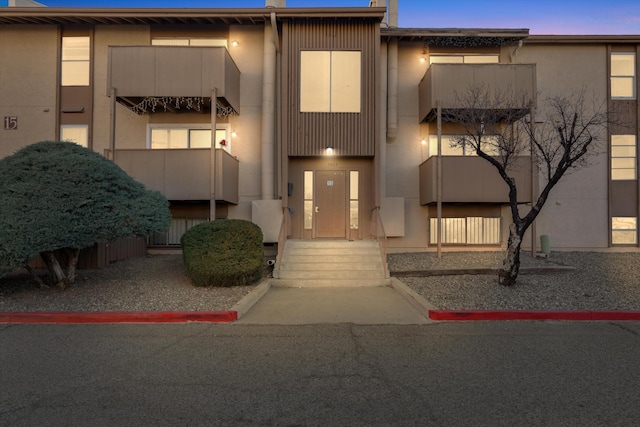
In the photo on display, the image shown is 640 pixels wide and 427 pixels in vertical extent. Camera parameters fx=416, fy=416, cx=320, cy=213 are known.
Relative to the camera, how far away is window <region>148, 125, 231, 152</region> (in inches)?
553

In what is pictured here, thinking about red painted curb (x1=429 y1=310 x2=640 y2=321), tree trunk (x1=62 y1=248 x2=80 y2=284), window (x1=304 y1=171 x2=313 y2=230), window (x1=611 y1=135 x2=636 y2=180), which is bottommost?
red painted curb (x1=429 y1=310 x2=640 y2=321)

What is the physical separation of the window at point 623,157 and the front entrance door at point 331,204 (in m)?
9.49

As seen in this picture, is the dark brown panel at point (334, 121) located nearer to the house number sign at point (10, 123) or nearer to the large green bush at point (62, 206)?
the large green bush at point (62, 206)

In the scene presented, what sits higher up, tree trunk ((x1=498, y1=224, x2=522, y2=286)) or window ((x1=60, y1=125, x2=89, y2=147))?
window ((x1=60, y1=125, x2=89, y2=147))

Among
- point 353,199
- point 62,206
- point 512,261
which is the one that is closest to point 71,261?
point 62,206

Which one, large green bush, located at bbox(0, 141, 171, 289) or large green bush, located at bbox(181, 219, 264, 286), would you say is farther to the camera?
large green bush, located at bbox(181, 219, 264, 286)

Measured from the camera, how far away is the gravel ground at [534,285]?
294 inches

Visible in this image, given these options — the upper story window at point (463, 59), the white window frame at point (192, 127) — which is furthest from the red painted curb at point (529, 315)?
the upper story window at point (463, 59)

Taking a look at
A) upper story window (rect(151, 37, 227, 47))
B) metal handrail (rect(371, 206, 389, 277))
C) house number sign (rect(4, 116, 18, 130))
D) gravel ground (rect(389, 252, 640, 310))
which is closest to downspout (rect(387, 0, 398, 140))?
metal handrail (rect(371, 206, 389, 277))

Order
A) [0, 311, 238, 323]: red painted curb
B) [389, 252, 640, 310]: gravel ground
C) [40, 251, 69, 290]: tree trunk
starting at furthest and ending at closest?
[40, 251, 69, 290]: tree trunk < [389, 252, 640, 310]: gravel ground < [0, 311, 238, 323]: red painted curb

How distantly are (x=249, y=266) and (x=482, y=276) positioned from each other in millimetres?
5456

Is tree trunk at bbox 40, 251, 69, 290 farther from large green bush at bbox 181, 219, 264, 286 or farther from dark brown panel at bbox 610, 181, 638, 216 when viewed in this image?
dark brown panel at bbox 610, 181, 638, 216

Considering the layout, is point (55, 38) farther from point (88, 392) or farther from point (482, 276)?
point (482, 276)

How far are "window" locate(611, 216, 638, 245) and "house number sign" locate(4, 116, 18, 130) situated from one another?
2059 centimetres
